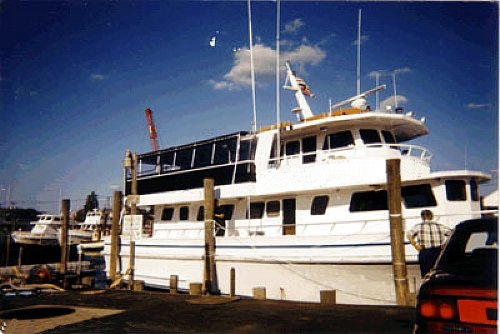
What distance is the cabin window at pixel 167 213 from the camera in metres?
13.0

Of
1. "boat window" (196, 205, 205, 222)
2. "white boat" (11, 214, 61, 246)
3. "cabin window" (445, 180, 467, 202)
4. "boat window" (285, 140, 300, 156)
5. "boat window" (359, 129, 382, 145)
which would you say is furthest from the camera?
"white boat" (11, 214, 61, 246)

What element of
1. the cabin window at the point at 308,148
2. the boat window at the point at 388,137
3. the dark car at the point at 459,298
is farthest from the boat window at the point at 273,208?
the dark car at the point at 459,298

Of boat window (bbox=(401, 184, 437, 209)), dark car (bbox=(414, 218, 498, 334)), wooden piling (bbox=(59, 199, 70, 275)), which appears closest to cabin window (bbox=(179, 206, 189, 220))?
wooden piling (bbox=(59, 199, 70, 275))

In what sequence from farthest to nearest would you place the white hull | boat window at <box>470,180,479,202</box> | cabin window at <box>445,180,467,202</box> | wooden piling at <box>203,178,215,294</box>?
wooden piling at <box>203,178,215,294</box>
boat window at <box>470,180,479,202</box>
cabin window at <box>445,180,467,202</box>
the white hull

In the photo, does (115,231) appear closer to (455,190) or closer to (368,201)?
(368,201)

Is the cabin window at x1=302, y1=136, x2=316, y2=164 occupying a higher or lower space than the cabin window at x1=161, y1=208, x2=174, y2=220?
higher

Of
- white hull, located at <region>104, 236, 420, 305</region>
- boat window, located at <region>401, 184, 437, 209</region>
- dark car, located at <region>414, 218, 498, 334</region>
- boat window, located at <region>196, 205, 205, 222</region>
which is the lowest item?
white hull, located at <region>104, 236, 420, 305</region>

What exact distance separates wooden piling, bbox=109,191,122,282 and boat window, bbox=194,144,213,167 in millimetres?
3165

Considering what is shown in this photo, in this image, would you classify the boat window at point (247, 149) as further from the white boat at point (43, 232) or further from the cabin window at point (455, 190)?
the white boat at point (43, 232)

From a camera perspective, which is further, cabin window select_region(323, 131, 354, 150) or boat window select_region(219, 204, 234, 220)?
boat window select_region(219, 204, 234, 220)

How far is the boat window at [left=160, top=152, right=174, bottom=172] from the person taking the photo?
523 inches

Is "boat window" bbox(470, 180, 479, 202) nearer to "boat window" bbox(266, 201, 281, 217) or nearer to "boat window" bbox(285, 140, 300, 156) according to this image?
"boat window" bbox(285, 140, 300, 156)

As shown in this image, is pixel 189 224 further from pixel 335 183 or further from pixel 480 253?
pixel 480 253

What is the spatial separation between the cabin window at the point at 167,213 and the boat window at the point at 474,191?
8826 mm
